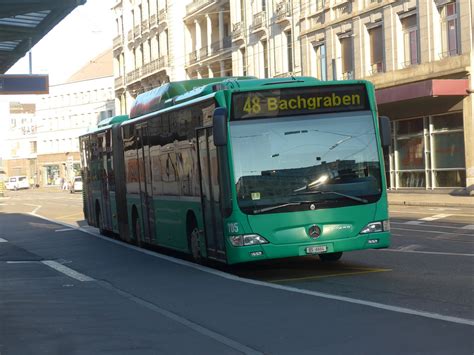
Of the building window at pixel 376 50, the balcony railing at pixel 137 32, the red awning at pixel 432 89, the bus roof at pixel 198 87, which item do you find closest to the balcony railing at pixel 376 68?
the building window at pixel 376 50

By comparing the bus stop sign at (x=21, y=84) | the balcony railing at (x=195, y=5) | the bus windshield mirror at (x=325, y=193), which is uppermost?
the balcony railing at (x=195, y=5)

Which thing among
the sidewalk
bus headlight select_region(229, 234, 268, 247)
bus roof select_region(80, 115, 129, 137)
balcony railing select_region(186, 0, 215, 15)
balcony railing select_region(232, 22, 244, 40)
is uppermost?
balcony railing select_region(186, 0, 215, 15)

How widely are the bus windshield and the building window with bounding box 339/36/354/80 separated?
28487 mm

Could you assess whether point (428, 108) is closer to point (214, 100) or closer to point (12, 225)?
point (12, 225)

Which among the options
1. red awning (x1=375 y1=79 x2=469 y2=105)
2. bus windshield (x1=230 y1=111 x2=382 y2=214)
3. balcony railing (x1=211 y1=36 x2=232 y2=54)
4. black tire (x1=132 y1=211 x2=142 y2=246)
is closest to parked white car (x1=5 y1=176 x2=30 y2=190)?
balcony railing (x1=211 y1=36 x2=232 y2=54)

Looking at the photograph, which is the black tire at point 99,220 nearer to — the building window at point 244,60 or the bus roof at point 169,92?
the bus roof at point 169,92

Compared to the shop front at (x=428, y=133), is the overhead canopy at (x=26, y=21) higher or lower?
higher

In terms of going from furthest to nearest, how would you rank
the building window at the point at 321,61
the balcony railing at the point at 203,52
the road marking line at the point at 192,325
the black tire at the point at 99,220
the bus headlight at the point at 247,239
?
the balcony railing at the point at 203,52
the building window at the point at 321,61
the black tire at the point at 99,220
the bus headlight at the point at 247,239
the road marking line at the point at 192,325

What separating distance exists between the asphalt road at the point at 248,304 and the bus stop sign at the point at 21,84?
15.4ft

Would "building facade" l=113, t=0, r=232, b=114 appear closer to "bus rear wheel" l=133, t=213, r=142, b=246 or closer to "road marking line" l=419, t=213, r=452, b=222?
"road marking line" l=419, t=213, r=452, b=222

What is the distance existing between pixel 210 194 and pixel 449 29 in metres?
22.5

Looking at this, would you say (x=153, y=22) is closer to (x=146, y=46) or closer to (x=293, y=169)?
(x=146, y=46)

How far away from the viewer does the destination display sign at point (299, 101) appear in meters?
12.5

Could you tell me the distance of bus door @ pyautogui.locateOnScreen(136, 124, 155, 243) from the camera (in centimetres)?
1747
